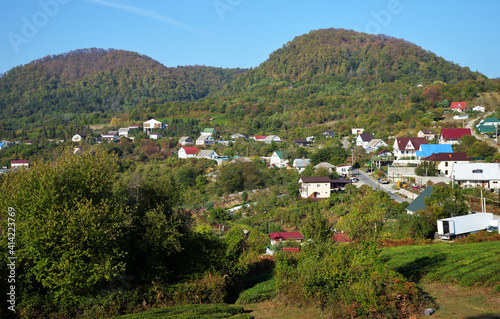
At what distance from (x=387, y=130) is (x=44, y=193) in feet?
142

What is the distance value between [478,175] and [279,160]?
63.7ft

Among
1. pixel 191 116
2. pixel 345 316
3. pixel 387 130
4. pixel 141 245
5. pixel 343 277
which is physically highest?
pixel 191 116

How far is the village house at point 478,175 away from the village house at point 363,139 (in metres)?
18.1

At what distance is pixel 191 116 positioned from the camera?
72500 millimetres

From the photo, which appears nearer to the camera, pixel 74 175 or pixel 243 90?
pixel 74 175

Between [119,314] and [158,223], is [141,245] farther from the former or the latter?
[119,314]

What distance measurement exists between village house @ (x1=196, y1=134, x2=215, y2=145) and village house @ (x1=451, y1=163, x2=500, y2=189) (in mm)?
35189

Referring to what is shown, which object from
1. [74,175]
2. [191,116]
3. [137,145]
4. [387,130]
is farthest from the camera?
[191,116]

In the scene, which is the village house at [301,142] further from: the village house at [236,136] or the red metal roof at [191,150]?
the red metal roof at [191,150]

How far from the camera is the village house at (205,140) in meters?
55.8

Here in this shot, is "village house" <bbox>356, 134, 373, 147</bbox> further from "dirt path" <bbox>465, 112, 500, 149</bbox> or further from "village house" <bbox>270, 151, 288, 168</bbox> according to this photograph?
"dirt path" <bbox>465, 112, 500, 149</bbox>

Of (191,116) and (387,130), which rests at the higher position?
(191,116)

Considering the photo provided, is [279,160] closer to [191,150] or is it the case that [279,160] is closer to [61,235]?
[191,150]

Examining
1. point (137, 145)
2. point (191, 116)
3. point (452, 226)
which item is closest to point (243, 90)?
point (191, 116)
